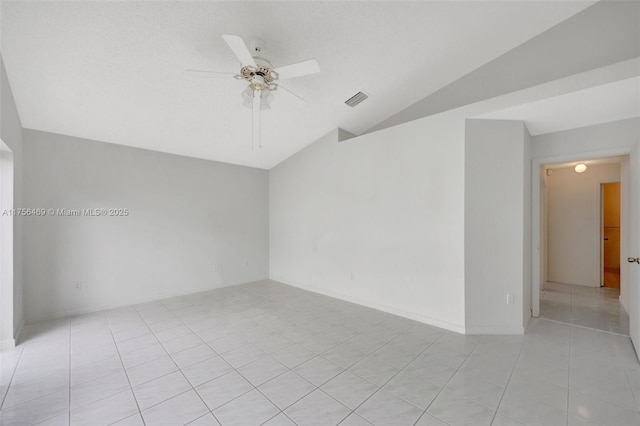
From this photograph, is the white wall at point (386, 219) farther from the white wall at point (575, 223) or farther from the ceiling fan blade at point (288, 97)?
the white wall at point (575, 223)

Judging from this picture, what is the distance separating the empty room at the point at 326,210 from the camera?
209 centimetres

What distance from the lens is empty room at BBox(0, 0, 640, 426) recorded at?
2.09 m

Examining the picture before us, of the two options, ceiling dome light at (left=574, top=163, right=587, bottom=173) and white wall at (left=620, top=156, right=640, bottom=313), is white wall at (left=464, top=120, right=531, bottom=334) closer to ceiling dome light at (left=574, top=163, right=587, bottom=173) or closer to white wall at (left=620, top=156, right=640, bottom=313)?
white wall at (left=620, top=156, right=640, bottom=313)

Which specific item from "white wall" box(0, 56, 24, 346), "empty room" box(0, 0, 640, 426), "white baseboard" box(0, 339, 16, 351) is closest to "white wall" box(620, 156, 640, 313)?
"empty room" box(0, 0, 640, 426)

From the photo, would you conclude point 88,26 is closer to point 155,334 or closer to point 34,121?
point 34,121

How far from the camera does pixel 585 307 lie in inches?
153

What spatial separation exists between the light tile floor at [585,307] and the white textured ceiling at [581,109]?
251 cm

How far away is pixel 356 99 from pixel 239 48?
2184 mm

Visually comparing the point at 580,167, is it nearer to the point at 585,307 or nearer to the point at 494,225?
the point at 585,307

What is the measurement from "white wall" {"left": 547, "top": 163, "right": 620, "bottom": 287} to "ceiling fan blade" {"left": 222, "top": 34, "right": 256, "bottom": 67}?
6.43 meters

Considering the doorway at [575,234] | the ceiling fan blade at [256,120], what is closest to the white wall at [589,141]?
the doorway at [575,234]

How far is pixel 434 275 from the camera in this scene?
3.40 m

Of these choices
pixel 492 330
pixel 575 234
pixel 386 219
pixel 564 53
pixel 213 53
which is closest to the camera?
pixel 213 53

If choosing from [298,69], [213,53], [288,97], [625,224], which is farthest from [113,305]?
[625,224]
